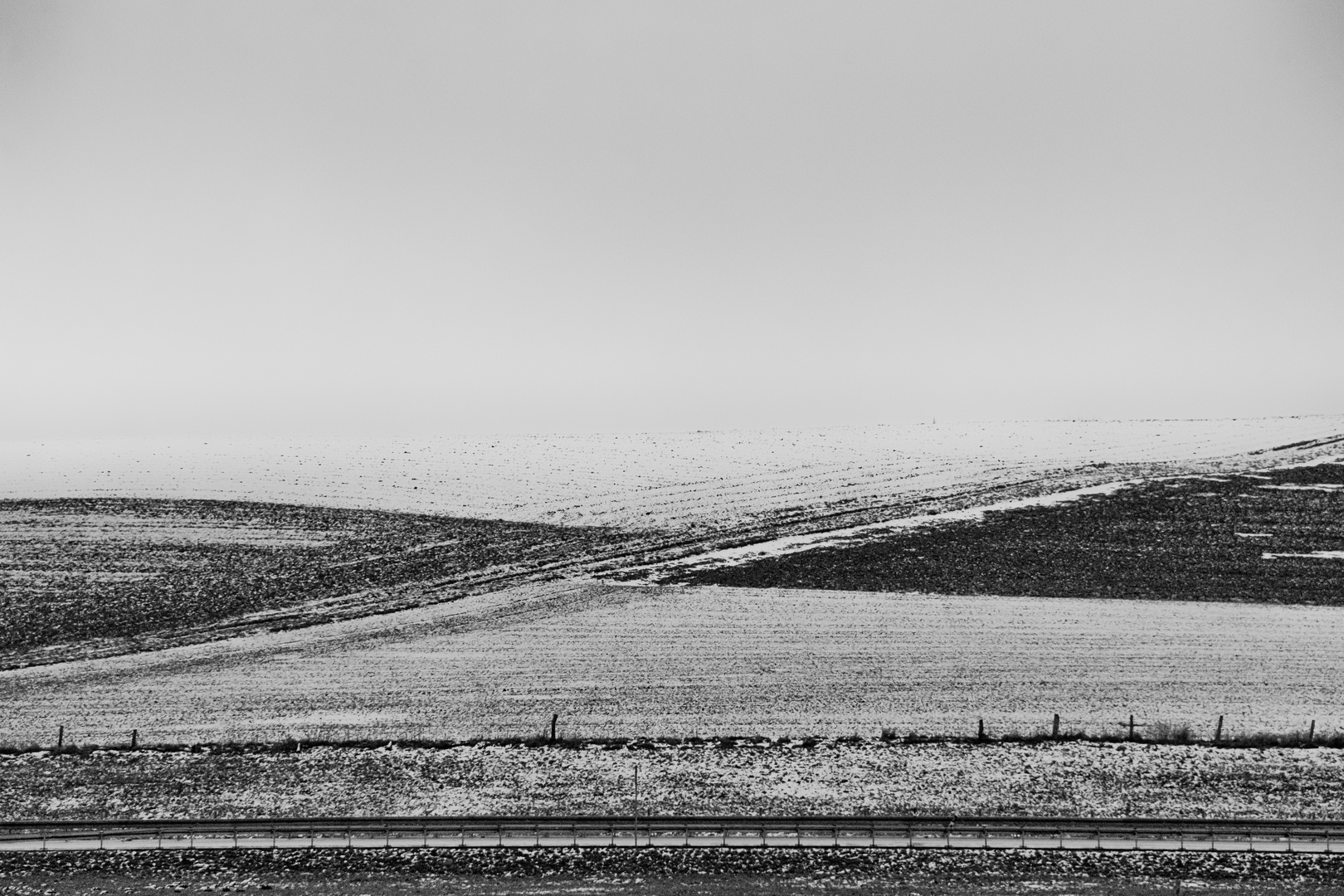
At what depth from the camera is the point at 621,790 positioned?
17.4 meters

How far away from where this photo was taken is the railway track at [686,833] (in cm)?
1545

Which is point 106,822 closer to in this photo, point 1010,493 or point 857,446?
point 1010,493

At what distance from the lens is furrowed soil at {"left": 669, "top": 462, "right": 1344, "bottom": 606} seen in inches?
1257

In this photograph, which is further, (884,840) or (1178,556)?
(1178,556)

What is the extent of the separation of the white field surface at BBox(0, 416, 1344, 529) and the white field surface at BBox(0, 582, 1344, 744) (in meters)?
13.7

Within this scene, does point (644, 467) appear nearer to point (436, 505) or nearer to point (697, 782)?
point (436, 505)

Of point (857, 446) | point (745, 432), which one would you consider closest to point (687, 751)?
point (857, 446)

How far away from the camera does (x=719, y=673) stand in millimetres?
23797

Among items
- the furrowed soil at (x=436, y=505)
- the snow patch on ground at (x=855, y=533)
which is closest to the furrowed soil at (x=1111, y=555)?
the snow patch on ground at (x=855, y=533)

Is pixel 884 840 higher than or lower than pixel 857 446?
lower

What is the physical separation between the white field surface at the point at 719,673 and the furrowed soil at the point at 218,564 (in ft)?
7.48

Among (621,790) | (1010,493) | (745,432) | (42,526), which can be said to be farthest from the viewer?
(745,432)

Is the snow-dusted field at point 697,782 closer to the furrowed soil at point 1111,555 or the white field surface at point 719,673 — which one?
the white field surface at point 719,673

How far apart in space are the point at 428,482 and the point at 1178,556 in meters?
33.9
